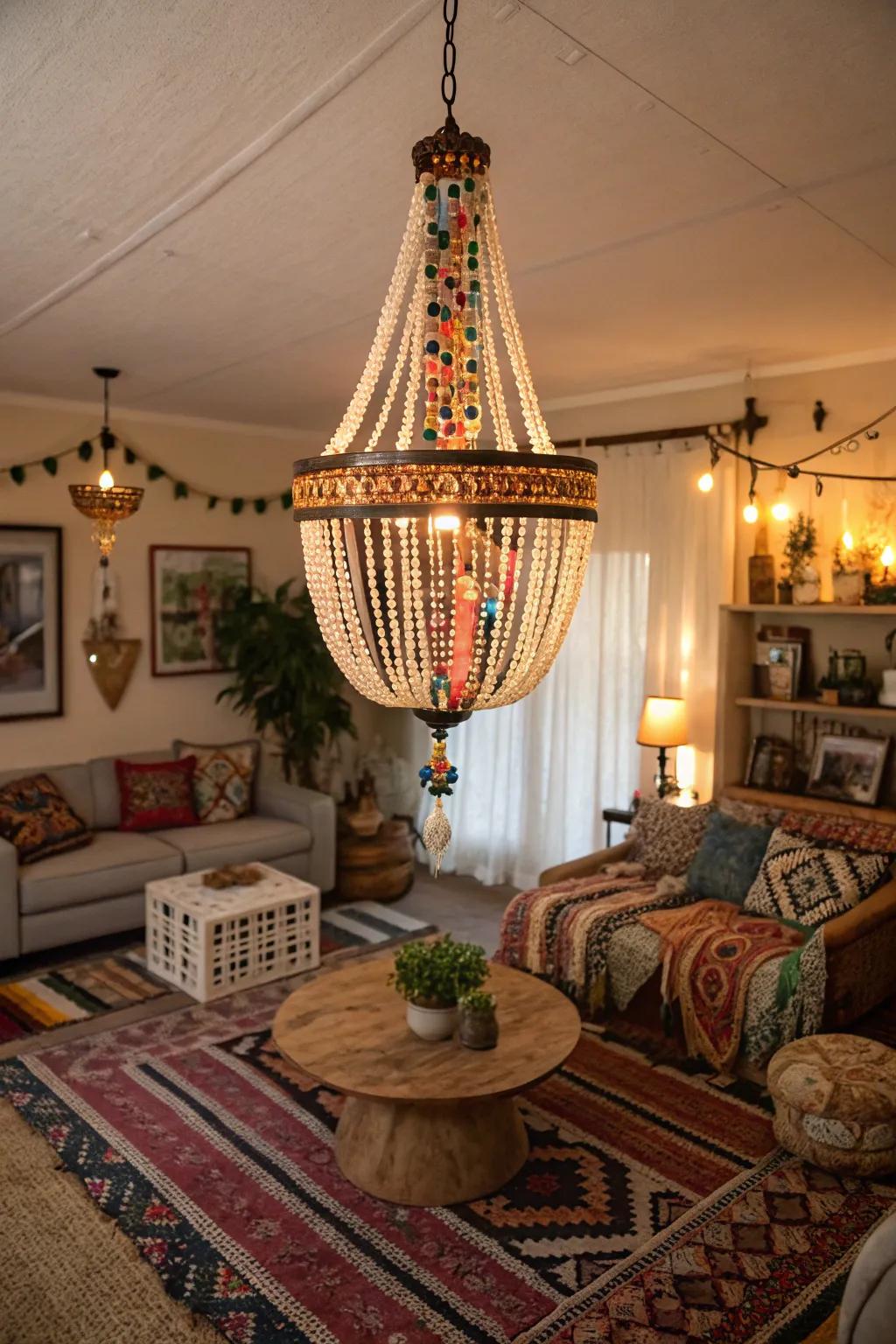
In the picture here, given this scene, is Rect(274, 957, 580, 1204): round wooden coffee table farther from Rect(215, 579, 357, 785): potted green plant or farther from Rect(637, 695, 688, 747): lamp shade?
Rect(215, 579, 357, 785): potted green plant

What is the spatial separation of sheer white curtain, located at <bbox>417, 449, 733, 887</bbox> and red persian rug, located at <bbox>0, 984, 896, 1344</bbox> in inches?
78.9

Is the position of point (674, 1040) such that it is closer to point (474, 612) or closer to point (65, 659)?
point (474, 612)

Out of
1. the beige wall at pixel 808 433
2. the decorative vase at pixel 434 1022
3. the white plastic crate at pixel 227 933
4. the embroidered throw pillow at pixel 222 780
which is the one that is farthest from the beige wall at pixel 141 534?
the decorative vase at pixel 434 1022

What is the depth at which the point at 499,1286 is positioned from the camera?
264 centimetres

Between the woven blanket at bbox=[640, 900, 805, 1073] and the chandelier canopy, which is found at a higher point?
the chandelier canopy

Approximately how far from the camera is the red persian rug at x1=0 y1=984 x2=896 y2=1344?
2.54 metres

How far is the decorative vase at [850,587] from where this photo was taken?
174 inches

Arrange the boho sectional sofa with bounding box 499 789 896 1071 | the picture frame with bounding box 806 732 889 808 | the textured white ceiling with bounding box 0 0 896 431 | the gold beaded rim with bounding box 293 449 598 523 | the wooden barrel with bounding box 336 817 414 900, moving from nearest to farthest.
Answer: the gold beaded rim with bounding box 293 449 598 523 < the textured white ceiling with bounding box 0 0 896 431 < the boho sectional sofa with bounding box 499 789 896 1071 < the picture frame with bounding box 806 732 889 808 < the wooden barrel with bounding box 336 817 414 900

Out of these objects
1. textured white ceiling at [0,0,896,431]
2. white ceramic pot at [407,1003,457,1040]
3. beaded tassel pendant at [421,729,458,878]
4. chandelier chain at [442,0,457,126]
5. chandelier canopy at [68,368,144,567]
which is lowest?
white ceramic pot at [407,1003,457,1040]

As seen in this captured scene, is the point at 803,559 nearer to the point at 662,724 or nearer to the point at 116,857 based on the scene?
the point at 662,724

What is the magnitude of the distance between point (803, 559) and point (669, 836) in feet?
4.60

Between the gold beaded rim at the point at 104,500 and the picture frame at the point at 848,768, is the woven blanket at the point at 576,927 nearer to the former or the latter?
the picture frame at the point at 848,768

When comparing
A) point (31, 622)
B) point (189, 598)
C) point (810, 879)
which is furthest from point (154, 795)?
point (810, 879)

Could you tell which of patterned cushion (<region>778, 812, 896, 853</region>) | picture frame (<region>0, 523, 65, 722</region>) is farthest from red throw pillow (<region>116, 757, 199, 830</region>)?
patterned cushion (<region>778, 812, 896, 853</region>)
